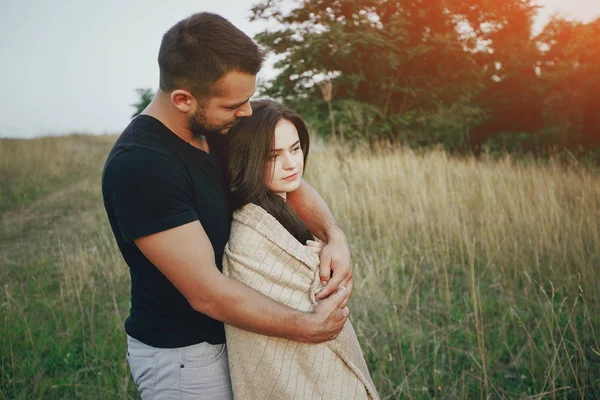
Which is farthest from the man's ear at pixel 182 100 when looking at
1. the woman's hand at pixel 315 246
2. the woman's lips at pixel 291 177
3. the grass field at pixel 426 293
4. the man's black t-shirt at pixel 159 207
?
the grass field at pixel 426 293

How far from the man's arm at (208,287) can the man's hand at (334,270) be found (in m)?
0.25

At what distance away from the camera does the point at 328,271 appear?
5.38 ft

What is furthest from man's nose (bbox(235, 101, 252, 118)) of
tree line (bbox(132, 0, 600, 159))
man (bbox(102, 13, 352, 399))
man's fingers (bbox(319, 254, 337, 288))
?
tree line (bbox(132, 0, 600, 159))

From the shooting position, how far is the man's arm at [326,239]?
64.7 inches

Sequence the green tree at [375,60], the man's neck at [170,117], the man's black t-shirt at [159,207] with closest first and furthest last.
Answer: the man's black t-shirt at [159,207] → the man's neck at [170,117] → the green tree at [375,60]

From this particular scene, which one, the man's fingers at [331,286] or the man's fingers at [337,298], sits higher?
the man's fingers at [331,286]

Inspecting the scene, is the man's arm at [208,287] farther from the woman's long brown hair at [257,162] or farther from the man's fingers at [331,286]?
the woman's long brown hair at [257,162]

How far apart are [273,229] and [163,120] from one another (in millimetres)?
576

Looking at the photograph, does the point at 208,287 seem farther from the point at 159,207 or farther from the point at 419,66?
the point at 419,66

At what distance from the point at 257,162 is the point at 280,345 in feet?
2.58

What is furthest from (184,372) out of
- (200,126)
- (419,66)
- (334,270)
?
(419,66)

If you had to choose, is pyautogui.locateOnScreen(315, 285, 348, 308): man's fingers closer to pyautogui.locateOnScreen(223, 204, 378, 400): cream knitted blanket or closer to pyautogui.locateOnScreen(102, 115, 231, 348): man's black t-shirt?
pyautogui.locateOnScreen(223, 204, 378, 400): cream knitted blanket

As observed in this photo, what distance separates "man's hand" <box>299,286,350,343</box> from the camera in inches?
55.2

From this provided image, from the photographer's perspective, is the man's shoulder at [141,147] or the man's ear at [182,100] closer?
the man's shoulder at [141,147]
